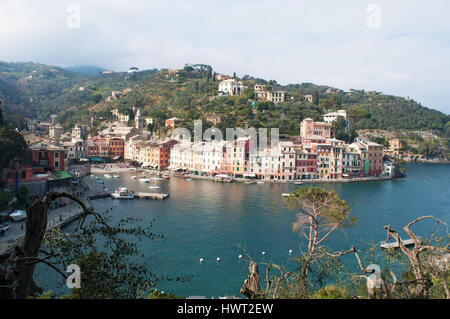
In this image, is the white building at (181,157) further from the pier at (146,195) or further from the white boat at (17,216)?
the white boat at (17,216)

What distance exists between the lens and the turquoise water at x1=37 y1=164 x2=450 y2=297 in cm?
1077

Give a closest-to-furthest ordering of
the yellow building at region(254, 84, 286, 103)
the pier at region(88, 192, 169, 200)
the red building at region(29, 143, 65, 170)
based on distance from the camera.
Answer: the pier at region(88, 192, 169, 200) → the red building at region(29, 143, 65, 170) → the yellow building at region(254, 84, 286, 103)

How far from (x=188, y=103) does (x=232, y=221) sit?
122 ft

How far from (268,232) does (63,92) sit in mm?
76434

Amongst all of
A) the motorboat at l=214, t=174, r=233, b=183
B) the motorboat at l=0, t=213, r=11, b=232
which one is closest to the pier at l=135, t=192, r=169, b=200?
the motorboat at l=214, t=174, r=233, b=183

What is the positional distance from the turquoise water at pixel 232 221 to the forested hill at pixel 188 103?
17.2m

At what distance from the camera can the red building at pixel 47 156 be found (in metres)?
21.6

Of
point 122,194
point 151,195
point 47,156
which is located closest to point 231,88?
point 151,195

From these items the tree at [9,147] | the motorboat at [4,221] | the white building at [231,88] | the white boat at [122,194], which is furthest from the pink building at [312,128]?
the motorboat at [4,221]

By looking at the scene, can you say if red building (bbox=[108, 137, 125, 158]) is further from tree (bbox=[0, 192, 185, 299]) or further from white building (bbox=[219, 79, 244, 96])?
tree (bbox=[0, 192, 185, 299])

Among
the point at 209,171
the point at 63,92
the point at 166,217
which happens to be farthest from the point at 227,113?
the point at 63,92

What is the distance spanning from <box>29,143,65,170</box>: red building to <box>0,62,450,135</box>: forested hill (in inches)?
862

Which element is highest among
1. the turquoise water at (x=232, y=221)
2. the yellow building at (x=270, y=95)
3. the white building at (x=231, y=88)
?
the white building at (x=231, y=88)

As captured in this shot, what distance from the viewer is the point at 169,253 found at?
12094mm
